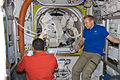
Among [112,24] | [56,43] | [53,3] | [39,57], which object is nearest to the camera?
[39,57]

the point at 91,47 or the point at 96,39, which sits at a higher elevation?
the point at 96,39

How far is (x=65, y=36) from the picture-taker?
3467 millimetres

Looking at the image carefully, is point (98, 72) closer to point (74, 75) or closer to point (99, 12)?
point (74, 75)

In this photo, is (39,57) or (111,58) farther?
(111,58)

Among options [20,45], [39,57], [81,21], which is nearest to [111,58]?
[81,21]

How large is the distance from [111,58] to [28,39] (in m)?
1.90

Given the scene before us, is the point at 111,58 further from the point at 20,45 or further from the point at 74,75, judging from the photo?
the point at 20,45

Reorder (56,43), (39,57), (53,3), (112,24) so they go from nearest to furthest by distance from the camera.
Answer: (39,57)
(112,24)
(53,3)
(56,43)

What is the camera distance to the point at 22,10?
276 centimetres

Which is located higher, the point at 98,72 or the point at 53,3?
the point at 53,3

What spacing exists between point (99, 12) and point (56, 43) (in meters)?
1.30

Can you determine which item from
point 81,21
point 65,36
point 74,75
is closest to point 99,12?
point 81,21

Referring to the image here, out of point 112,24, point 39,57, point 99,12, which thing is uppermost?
point 99,12

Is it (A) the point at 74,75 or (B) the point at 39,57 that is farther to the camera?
(A) the point at 74,75
